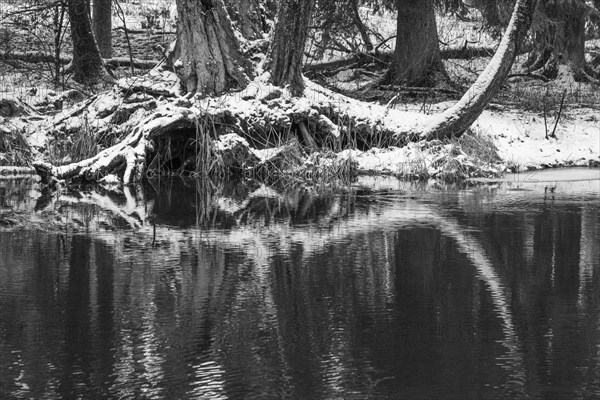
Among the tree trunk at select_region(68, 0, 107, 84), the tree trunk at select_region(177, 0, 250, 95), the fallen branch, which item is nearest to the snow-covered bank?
the tree trunk at select_region(177, 0, 250, 95)

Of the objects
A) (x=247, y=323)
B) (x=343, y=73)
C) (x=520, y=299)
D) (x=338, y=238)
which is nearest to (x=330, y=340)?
(x=247, y=323)

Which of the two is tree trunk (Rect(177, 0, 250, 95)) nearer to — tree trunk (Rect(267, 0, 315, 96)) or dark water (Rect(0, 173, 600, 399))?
tree trunk (Rect(267, 0, 315, 96))

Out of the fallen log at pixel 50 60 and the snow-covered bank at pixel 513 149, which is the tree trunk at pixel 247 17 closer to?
the snow-covered bank at pixel 513 149

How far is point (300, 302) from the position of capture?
6.71 meters

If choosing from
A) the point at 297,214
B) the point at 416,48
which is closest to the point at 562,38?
the point at 416,48

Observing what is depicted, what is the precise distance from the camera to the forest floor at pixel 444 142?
15.4m

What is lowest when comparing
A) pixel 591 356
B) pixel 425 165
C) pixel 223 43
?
pixel 591 356

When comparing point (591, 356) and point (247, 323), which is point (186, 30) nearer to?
point (247, 323)

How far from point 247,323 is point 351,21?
15.6 m

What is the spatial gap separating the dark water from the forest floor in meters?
3.89

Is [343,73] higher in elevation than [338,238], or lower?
higher

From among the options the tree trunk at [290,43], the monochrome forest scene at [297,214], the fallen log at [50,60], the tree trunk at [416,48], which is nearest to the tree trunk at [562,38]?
the monochrome forest scene at [297,214]

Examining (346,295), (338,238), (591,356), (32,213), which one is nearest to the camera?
(591,356)

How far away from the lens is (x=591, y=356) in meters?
5.52
